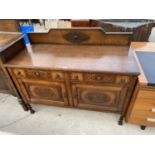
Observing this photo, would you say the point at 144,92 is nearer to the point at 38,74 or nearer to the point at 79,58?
the point at 79,58

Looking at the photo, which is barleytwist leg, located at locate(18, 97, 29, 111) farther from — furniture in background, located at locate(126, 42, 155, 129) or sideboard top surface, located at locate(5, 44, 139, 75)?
furniture in background, located at locate(126, 42, 155, 129)

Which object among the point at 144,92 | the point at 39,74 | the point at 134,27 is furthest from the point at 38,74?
the point at 134,27

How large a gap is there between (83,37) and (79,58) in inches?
10.7

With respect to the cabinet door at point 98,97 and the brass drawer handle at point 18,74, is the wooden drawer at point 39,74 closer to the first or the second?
the brass drawer handle at point 18,74

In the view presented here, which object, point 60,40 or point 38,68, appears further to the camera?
point 60,40

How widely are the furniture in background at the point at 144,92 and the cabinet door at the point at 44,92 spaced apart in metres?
0.63

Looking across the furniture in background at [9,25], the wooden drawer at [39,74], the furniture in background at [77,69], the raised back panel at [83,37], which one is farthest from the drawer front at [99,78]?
the furniture in background at [9,25]

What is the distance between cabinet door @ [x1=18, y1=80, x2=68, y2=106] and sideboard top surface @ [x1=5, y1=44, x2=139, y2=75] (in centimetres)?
20

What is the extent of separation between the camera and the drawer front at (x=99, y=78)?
0.93m
